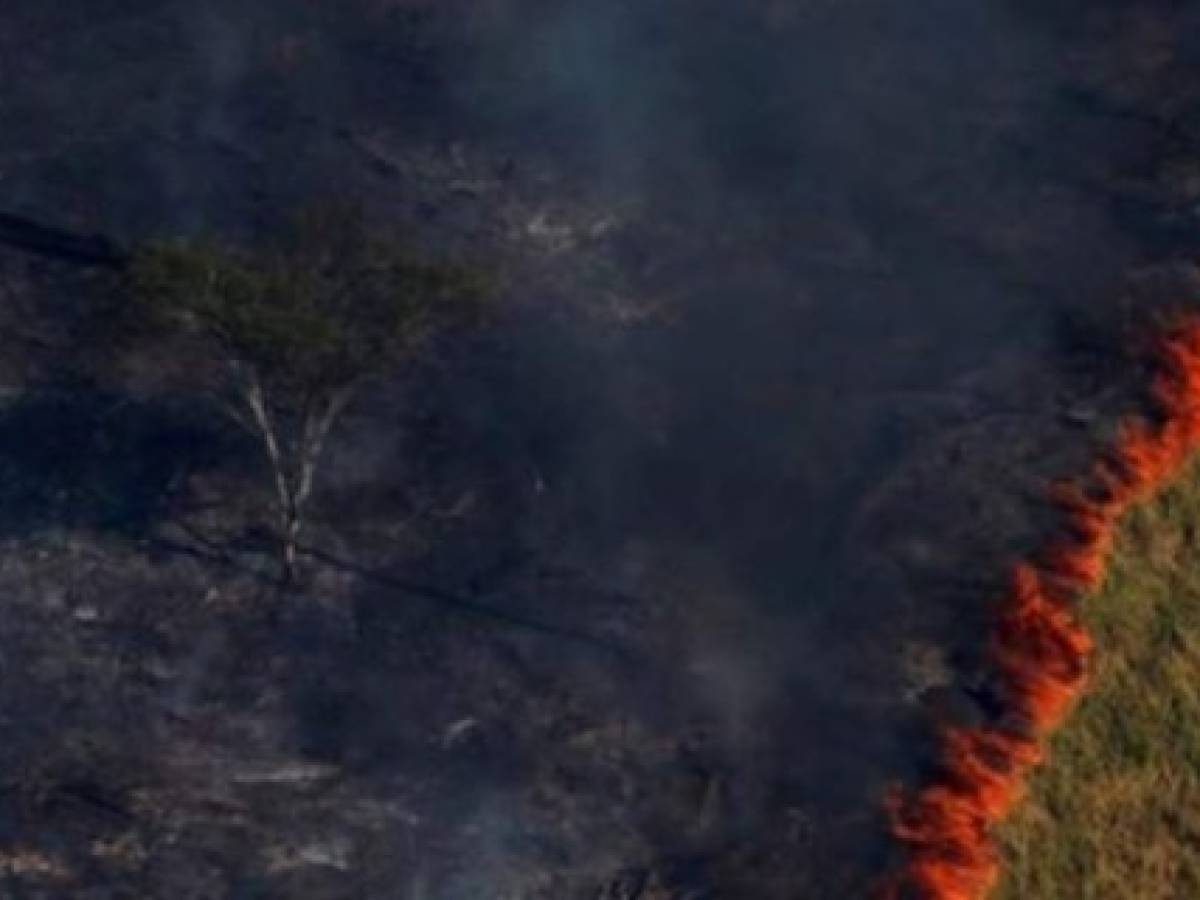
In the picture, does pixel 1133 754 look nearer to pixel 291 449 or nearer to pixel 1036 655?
pixel 1036 655

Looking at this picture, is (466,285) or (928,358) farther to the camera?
(928,358)

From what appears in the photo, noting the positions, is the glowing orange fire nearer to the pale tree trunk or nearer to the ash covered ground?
the ash covered ground

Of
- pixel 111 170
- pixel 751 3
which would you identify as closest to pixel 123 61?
pixel 111 170

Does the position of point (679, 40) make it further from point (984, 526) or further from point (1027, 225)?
point (984, 526)

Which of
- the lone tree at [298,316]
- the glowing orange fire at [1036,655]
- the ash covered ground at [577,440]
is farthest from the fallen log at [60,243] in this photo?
the glowing orange fire at [1036,655]

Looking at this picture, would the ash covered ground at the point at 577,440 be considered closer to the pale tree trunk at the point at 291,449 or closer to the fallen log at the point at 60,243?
the fallen log at the point at 60,243

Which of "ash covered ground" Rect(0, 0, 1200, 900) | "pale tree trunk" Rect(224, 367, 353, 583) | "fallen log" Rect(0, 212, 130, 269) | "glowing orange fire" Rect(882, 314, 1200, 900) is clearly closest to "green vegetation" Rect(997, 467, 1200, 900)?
"glowing orange fire" Rect(882, 314, 1200, 900)

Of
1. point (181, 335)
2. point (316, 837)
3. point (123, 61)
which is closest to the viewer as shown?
point (316, 837)

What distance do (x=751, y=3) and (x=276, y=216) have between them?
11.2m

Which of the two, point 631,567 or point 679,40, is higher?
point 679,40

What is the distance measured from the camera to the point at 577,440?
1431 inches

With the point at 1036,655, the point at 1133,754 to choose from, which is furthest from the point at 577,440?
the point at 1133,754

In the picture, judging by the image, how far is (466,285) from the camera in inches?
1366

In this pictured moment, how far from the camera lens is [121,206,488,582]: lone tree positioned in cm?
3338
